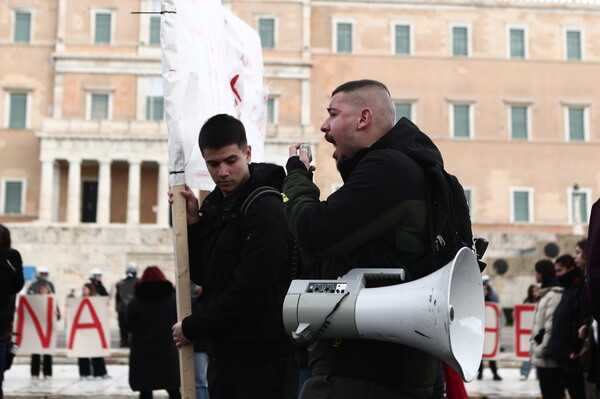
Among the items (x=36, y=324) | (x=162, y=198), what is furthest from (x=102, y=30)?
(x=36, y=324)

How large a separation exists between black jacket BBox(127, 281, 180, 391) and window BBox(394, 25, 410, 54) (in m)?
35.7

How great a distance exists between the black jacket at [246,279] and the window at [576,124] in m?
41.2

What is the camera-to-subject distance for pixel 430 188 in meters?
3.06

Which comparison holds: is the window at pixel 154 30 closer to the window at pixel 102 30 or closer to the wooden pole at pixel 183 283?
the window at pixel 102 30

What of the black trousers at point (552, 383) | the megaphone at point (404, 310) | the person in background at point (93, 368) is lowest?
the person in background at point (93, 368)

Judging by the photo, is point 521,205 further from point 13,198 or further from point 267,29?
point 13,198

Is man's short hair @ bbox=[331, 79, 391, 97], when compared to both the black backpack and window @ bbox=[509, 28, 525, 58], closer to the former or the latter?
the black backpack

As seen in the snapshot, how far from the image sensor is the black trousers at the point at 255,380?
3.74 meters

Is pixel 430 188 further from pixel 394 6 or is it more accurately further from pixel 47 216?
pixel 394 6

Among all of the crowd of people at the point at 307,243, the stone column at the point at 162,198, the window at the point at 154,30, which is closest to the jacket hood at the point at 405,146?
the crowd of people at the point at 307,243

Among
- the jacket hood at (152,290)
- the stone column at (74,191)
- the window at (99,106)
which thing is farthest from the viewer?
the window at (99,106)

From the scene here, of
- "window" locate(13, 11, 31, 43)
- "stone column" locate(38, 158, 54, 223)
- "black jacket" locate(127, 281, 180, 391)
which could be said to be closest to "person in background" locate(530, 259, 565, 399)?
"black jacket" locate(127, 281, 180, 391)

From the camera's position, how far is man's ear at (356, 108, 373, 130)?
10.5 feet

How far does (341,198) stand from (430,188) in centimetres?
32
